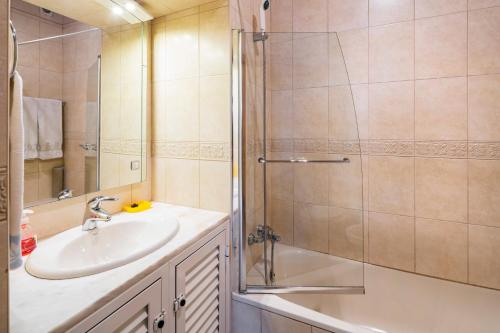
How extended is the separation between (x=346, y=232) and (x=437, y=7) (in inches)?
57.9

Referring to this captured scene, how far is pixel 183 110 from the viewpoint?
1.42m

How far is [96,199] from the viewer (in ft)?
3.58

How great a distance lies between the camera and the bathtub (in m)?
1.36

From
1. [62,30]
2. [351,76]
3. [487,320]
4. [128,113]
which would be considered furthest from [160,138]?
[487,320]

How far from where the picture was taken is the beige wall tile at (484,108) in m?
1.40

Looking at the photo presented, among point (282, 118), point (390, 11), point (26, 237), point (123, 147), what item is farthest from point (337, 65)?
point (26, 237)

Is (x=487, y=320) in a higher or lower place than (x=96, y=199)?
lower

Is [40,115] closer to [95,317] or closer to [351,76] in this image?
[95,317]

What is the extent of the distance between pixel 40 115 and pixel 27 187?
28 centimetres

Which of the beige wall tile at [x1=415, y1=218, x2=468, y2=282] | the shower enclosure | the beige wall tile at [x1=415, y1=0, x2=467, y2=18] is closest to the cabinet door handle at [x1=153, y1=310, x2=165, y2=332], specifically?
the shower enclosure

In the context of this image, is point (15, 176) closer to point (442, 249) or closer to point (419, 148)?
point (419, 148)

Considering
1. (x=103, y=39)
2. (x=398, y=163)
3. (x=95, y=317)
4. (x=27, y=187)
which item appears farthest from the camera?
(x=398, y=163)

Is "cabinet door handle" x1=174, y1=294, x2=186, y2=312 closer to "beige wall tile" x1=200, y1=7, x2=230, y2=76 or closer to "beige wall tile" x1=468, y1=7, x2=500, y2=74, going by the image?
"beige wall tile" x1=200, y1=7, x2=230, y2=76

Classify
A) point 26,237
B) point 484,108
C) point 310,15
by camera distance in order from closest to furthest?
point 26,237, point 484,108, point 310,15
